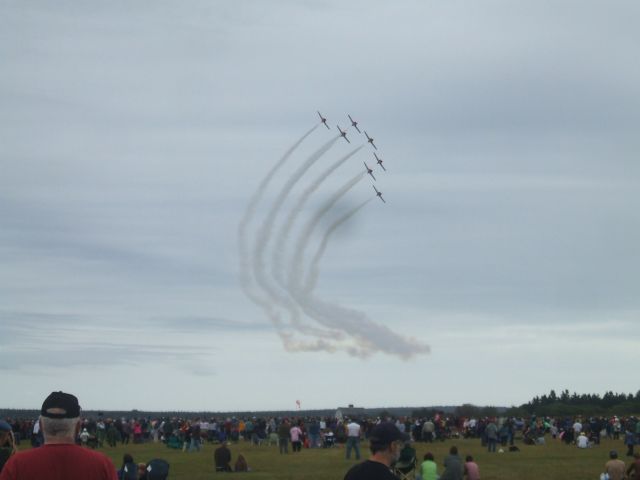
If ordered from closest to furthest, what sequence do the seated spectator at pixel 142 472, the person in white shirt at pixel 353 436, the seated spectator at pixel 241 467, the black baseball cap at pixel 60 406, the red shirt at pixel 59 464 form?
the red shirt at pixel 59 464
the black baseball cap at pixel 60 406
the seated spectator at pixel 142 472
the seated spectator at pixel 241 467
the person in white shirt at pixel 353 436

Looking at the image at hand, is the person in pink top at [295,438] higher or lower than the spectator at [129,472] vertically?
higher

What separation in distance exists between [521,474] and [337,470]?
648 centimetres

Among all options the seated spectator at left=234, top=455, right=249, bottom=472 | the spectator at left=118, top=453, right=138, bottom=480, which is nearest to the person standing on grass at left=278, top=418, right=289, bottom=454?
the seated spectator at left=234, top=455, right=249, bottom=472

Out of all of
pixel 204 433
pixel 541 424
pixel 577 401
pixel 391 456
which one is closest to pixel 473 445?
pixel 541 424

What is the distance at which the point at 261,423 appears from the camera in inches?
2349

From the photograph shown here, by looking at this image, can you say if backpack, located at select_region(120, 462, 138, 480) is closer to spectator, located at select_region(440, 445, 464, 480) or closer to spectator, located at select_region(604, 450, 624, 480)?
spectator, located at select_region(440, 445, 464, 480)

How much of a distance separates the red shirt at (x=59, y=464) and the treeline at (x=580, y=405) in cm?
10965

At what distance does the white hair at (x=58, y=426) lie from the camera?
19.0 ft

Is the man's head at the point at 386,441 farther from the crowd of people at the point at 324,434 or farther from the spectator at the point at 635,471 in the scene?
the crowd of people at the point at 324,434

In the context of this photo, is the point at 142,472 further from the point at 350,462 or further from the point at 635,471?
the point at 350,462

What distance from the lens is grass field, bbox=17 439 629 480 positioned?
3400 centimetres

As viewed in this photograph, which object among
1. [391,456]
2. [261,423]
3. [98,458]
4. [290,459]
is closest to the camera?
[98,458]

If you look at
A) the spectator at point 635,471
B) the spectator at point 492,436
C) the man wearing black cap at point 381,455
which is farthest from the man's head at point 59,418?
the spectator at point 492,436

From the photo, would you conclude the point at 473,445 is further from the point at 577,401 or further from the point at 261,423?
the point at 577,401
